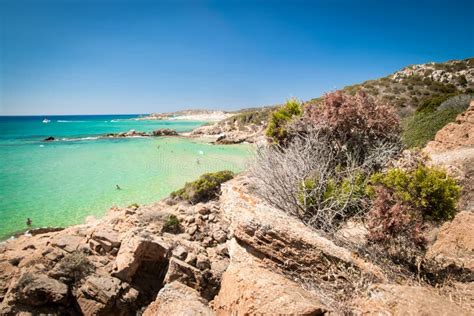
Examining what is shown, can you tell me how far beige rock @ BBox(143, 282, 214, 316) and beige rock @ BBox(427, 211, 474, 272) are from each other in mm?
4308

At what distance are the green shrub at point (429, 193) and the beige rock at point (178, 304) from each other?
156 inches

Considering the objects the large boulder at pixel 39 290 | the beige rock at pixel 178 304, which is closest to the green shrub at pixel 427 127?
the beige rock at pixel 178 304

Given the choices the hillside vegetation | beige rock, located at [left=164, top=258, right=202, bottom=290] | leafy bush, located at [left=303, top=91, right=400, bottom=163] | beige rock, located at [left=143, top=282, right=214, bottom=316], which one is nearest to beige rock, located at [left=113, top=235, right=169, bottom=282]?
beige rock, located at [left=164, top=258, right=202, bottom=290]

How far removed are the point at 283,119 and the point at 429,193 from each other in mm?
4984

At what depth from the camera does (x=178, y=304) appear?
3.94 m

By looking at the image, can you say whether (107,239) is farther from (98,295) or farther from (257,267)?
(257,267)

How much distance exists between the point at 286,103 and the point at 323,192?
424 centimetres

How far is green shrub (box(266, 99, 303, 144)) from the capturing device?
852 centimetres

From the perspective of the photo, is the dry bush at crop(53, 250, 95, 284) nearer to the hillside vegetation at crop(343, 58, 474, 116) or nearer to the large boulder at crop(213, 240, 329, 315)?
the large boulder at crop(213, 240, 329, 315)

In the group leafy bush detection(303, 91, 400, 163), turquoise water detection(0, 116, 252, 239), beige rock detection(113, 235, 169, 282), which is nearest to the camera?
beige rock detection(113, 235, 169, 282)

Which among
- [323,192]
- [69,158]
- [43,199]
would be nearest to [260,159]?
[323,192]

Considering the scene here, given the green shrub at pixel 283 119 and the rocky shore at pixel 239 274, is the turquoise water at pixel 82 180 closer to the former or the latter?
the green shrub at pixel 283 119

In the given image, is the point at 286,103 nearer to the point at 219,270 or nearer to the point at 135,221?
the point at 219,270

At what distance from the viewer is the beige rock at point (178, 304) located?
376 cm
